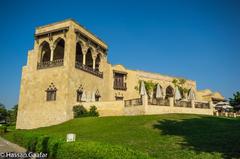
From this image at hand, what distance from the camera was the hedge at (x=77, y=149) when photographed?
7297mm

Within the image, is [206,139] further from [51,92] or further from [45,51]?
[45,51]

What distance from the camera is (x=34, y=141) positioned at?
43.0 ft

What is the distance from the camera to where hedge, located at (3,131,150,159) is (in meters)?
7.30

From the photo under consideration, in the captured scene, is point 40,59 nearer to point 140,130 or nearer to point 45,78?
point 45,78

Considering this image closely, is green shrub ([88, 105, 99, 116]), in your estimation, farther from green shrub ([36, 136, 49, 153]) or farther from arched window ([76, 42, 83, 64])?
green shrub ([36, 136, 49, 153])

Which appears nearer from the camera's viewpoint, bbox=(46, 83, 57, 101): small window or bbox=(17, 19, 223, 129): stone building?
bbox=(17, 19, 223, 129): stone building

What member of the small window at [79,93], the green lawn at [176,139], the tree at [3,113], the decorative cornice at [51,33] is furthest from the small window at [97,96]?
the tree at [3,113]

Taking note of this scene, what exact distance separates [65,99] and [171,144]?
63.1 feet

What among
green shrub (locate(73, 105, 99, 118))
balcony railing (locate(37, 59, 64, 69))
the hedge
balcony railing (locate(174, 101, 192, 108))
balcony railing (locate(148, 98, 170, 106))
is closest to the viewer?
the hedge

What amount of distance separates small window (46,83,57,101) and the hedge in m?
15.7

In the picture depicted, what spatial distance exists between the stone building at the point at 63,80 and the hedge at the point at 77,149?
1433cm

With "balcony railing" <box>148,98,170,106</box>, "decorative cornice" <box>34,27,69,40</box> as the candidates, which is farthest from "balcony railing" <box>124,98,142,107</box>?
"decorative cornice" <box>34,27,69,40</box>

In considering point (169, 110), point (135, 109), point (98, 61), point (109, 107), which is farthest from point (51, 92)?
point (169, 110)

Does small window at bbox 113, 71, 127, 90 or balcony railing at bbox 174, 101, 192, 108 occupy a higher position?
small window at bbox 113, 71, 127, 90
